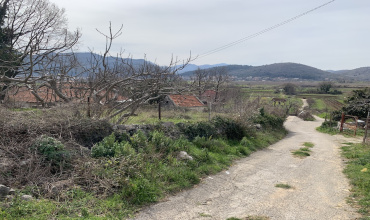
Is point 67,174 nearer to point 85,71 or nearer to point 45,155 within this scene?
point 45,155

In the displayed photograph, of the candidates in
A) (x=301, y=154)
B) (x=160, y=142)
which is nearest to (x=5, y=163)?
(x=160, y=142)

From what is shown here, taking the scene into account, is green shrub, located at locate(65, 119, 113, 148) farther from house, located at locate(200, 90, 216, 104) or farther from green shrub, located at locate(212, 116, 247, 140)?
house, located at locate(200, 90, 216, 104)

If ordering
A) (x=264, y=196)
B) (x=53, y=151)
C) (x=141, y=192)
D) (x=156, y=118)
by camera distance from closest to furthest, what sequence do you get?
1. (x=141, y=192)
2. (x=53, y=151)
3. (x=264, y=196)
4. (x=156, y=118)

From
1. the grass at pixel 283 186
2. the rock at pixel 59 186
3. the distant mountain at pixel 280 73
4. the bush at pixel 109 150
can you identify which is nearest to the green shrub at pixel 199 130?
the bush at pixel 109 150

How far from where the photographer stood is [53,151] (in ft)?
18.7

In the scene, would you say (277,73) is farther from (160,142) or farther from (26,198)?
(26,198)

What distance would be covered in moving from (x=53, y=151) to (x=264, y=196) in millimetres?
4475

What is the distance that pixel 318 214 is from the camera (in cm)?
507

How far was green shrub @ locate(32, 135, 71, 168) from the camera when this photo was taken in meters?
5.59

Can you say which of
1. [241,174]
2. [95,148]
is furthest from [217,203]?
[95,148]

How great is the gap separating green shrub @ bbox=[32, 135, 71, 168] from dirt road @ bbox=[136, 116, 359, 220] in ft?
6.64

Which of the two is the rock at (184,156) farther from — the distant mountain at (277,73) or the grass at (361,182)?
the distant mountain at (277,73)

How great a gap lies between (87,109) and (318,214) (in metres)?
6.35

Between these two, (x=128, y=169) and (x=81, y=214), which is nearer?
(x=81, y=214)
